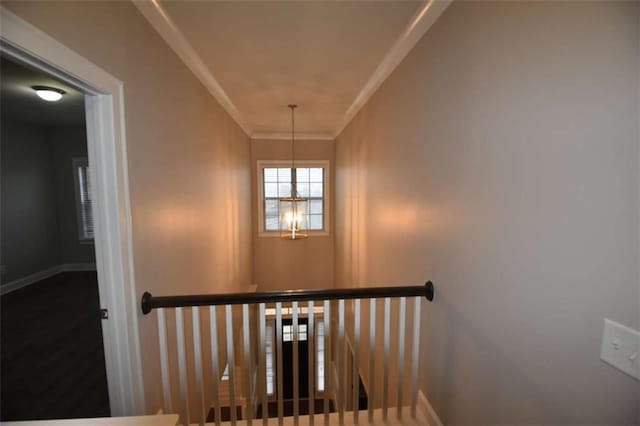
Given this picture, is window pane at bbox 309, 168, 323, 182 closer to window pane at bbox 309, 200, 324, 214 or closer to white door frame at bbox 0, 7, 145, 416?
window pane at bbox 309, 200, 324, 214

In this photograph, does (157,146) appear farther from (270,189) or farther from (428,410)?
(270,189)

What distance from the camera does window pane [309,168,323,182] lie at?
522cm

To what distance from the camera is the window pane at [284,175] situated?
17.1ft

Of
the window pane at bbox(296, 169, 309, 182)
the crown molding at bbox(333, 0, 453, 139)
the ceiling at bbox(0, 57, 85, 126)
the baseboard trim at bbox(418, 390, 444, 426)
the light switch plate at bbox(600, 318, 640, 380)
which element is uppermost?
the ceiling at bbox(0, 57, 85, 126)

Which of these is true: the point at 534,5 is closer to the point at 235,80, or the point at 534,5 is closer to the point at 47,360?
the point at 235,80

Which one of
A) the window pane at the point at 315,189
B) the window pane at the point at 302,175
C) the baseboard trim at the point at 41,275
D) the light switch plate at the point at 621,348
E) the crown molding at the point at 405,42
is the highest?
the crown molding at the point at 405,42

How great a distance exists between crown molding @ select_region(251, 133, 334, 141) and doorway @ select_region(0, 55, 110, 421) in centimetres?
260

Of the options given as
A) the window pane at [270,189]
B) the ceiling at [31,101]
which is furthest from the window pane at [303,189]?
the ceiling at [31,101]

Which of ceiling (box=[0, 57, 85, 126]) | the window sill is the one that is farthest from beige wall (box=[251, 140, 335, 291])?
ceiling (box=[0, 57, 85, 126])

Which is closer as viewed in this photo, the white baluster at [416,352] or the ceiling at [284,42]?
the ceiling at [284,42]

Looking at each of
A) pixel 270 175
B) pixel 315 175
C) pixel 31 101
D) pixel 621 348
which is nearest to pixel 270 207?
pixel 270 175

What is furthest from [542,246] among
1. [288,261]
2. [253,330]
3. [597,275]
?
[288,261]

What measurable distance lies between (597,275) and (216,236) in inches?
115

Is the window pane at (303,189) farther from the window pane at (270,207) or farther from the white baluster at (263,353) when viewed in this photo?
the white baluster at (263,353)
